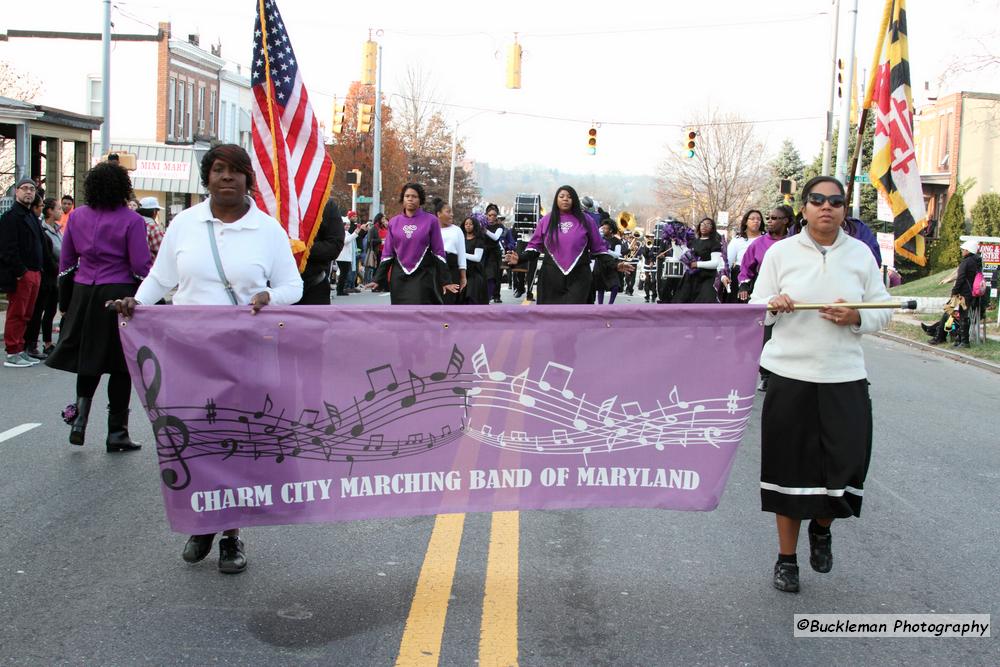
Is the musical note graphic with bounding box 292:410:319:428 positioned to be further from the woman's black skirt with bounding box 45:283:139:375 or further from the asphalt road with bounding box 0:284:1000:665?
the woman's black skirt with bounding box 45:283:139:375

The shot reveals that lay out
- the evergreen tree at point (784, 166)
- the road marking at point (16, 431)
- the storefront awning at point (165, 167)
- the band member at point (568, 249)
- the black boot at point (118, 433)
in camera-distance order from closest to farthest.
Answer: the black boot at point (118, 433), the road marking at point (16, 431), the band member at point (568, 249), the storefront awning at point (165, 167), the evergreen tree at point (784, 166)

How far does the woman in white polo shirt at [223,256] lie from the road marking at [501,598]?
1217 mm

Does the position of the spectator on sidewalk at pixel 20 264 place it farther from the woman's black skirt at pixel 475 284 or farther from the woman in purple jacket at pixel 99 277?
the woman's black skirt at pixel 475 284

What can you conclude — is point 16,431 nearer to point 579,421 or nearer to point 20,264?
point 20,264

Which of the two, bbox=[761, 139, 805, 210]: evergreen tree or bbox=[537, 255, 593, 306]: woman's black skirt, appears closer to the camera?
bbox=[537, 255, 593, 306]: woman's black skirt

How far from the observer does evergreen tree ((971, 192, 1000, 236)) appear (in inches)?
1506

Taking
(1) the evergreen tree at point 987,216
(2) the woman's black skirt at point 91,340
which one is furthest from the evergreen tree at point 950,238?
(2) the woman's black skirt at point 91,340

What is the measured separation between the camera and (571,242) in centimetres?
1081

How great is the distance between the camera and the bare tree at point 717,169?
72562mm

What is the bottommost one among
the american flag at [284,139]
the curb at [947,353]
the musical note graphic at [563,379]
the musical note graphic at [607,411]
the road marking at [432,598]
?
the curb at [947,353]

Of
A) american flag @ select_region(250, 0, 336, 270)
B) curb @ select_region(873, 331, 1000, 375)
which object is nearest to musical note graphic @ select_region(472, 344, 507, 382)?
american flag @ select_region(250, 0, 336, 270)

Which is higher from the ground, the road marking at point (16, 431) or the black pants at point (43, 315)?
the black pants at point (43, 315)

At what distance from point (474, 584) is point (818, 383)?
5.93 feet

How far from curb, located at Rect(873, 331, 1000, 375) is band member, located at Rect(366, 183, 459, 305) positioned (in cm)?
900
